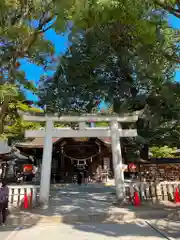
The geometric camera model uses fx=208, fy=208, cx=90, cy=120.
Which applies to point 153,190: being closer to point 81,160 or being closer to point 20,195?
point 20,195

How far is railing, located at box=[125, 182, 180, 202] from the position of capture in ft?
32.4

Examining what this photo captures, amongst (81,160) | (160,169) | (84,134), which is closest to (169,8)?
(84,134)

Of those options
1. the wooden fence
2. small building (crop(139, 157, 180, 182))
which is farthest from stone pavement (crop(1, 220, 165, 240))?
small building (crop(139, 157, 180, 182))

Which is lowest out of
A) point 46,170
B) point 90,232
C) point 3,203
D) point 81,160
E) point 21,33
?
point 90,232

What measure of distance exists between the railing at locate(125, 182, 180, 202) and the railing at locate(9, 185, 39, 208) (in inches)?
173

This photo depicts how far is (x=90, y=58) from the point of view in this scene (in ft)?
28.2

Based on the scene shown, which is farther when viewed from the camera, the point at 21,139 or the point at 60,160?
the point at 60,160

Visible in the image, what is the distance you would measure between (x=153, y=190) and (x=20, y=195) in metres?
→ 6.19

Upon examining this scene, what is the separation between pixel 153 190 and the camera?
10.1 metres

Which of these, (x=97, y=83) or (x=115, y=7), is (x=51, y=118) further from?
(x=115, y=7)

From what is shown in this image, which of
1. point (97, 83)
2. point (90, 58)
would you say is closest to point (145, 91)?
point (97, 83)

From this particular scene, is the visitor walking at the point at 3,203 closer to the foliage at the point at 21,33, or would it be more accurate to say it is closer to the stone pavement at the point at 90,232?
the stone pavement at the point at 90,232

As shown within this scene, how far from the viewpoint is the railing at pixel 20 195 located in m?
8.89

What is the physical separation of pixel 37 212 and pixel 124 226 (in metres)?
3.47
